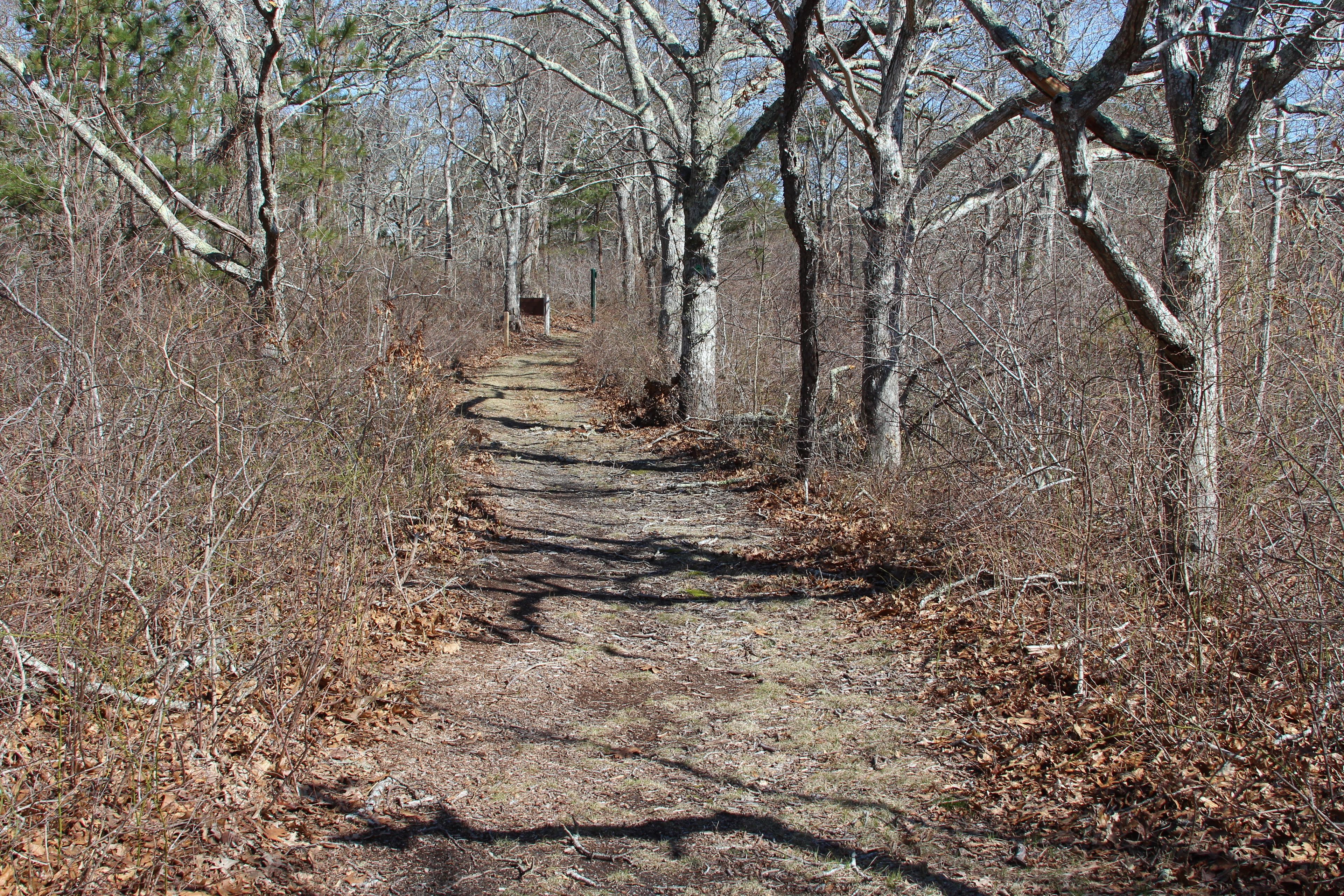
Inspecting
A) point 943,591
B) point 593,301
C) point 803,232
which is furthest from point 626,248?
point 943,591

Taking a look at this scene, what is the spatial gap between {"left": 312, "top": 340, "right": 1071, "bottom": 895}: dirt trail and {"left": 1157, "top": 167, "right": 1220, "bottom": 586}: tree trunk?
163 centimetres

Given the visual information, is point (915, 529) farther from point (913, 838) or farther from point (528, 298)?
point (528, 298)

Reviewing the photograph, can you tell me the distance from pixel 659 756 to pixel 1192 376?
343 centimetres

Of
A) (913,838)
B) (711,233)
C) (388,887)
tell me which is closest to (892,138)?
(711,233)

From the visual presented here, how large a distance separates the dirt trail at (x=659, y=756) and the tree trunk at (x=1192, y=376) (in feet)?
5.34

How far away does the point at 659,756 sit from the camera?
4312mm

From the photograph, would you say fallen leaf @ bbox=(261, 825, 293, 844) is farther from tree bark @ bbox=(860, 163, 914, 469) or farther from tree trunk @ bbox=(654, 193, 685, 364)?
tree trunk @ bbox=(654, 193, 685, 364)

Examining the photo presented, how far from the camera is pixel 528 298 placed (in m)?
29.1

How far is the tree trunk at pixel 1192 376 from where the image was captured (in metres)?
4.82

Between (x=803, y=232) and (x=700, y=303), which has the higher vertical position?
(x=803, y=232)

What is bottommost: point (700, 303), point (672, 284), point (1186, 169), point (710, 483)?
point (710, 483)

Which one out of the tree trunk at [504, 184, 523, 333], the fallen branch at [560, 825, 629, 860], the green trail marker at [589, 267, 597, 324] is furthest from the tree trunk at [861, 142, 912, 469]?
the tree trunk at [504, 184, 523, 333]

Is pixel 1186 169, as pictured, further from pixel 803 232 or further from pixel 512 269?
pixel 512 269

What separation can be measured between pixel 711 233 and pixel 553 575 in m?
7.00
